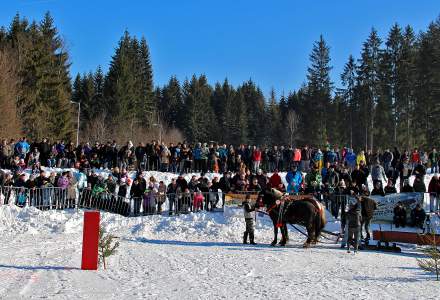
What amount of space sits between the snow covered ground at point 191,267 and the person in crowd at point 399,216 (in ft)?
6.10

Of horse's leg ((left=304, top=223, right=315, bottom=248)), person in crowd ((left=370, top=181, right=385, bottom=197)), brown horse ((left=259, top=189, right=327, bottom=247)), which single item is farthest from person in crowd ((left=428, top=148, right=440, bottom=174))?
horse's leg ((left=304, top=223, right=315, bottom=248))

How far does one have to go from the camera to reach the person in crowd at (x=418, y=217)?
18.4 meters

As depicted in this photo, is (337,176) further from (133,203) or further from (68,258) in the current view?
(68,258)

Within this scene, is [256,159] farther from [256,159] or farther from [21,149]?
[21,149]

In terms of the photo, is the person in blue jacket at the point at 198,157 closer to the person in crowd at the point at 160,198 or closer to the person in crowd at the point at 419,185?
the person in crowd at the point at 160,198

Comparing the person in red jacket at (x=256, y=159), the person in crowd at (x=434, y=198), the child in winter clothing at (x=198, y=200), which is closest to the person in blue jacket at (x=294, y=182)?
the child in winter clothing at (x=198, y=200)

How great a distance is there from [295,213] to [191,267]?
5.60m

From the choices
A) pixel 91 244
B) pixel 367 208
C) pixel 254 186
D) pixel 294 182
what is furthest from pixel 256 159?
pixel 91 244

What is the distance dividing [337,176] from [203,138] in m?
68.0

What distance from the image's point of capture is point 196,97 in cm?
8988

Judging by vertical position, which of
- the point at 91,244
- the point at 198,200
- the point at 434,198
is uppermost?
the point at 434,198

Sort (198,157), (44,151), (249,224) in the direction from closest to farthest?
(249,224)
(198,157)
(44,151)

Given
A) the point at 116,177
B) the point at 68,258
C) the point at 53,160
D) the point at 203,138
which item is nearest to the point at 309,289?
the point at 68,258

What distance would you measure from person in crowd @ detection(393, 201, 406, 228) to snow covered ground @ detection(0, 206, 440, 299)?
1859 mm
